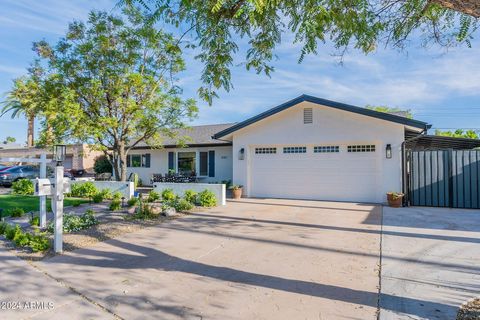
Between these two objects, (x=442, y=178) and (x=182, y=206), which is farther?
(x=442, y=178)

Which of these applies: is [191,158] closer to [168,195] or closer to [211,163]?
[211,163]

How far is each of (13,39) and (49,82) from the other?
7.06 feet

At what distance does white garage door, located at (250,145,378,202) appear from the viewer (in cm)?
1228

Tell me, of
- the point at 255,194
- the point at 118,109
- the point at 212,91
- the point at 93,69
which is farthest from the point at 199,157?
the point at 212,91

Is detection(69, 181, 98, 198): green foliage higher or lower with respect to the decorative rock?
higher

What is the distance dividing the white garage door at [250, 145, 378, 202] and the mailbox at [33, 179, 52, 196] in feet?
31.1

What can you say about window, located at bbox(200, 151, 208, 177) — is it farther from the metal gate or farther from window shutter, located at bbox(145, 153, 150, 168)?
the metal gate

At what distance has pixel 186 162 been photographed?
773 inches

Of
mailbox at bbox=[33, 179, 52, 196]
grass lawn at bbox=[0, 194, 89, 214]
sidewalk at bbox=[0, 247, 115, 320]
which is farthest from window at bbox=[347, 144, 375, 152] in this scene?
sidewalk at bbox=[0, 247, 115, 320]

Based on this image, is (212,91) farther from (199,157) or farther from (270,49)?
(199,157)

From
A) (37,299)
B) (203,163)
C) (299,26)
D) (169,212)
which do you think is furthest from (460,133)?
(37,299)

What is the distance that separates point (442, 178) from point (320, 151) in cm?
450

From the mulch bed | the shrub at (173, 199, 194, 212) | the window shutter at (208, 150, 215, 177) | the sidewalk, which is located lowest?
the sidewalk

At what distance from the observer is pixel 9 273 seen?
4.70 m
